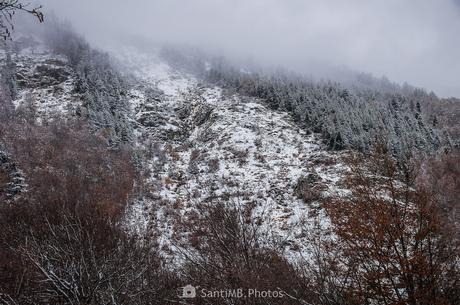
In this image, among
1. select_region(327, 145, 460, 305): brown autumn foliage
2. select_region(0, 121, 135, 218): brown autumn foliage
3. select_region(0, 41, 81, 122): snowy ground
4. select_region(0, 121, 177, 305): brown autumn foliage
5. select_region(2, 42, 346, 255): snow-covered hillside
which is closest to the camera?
select_region(327, 145, 460, 305): brown autumn foliage

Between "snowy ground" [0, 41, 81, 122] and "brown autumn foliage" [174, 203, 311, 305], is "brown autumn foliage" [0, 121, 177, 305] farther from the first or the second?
"snowy ground" [0, 41, 81, 122]

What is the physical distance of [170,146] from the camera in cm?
4334

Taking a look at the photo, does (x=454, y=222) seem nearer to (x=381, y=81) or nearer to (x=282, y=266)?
(x=282, y=266)

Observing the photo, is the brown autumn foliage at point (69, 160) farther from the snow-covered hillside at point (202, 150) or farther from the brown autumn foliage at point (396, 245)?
the brown autumn foliage at point (396, 245)

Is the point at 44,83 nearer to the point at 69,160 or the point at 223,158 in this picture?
the point at 69,160

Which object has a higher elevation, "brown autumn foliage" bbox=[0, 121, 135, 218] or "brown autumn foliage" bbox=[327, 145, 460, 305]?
"brown autumn foliage" bbox=[327, 145, 460, 305]

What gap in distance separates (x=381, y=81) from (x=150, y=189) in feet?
326

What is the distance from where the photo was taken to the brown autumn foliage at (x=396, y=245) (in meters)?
6.25

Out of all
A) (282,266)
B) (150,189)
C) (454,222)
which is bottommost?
(150,189)

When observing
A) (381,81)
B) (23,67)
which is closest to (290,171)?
(23,67)

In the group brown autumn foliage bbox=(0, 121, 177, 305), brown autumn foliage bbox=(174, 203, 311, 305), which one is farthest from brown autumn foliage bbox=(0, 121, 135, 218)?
brown autumn foliage bbox=(174, 203, 311, 305)

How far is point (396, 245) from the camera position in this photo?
6836mm

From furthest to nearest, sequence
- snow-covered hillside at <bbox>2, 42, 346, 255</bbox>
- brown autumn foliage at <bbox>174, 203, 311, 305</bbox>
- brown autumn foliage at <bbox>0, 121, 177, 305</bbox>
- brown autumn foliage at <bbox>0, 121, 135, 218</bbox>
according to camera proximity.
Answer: snow-covered hillside at <bbox>2, 42, 346, 255</bbox>, brown autumn foliage at <bbox>0, 121, 135, 218</bbox>, brown autumn foliage at <bbox>0, 121, 177, 305</bbox>, brown autumn foliage at <bbox>174, 203, 311, 305</bbox>

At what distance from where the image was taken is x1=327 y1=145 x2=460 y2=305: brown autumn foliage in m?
6.25
